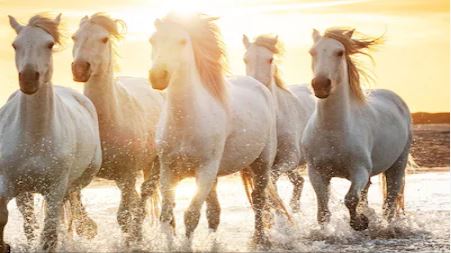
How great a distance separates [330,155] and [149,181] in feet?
6.50

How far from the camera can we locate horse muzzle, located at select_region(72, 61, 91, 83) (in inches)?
350

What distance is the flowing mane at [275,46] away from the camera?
11805 mm

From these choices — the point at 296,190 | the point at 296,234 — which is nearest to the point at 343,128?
the point at 296,234

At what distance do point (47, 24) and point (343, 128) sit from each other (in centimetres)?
307

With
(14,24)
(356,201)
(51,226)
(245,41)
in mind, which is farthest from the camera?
(245,41)

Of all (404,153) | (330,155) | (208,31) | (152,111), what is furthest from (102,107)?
(404,153)

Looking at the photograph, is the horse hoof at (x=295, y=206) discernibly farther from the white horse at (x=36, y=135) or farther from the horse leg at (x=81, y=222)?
the white horse at (x=36, y=135)

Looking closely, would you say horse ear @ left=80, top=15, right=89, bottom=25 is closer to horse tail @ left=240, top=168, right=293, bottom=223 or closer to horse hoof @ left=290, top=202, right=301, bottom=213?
horse tail @ left=240, top=168, right=293, bottom=223

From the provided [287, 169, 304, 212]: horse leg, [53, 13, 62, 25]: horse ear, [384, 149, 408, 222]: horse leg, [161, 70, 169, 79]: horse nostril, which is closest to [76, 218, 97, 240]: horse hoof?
[53, 13, 62, 25]: horse ear

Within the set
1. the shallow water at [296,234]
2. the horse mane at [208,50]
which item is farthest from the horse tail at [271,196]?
the horse mane at [208,50]

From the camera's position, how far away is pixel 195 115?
7.96m

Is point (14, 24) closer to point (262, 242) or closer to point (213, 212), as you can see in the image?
point (213, 212)

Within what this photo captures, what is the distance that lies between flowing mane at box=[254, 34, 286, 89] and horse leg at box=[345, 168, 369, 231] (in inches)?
124

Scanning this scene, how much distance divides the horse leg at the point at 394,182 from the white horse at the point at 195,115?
7.70 feet
